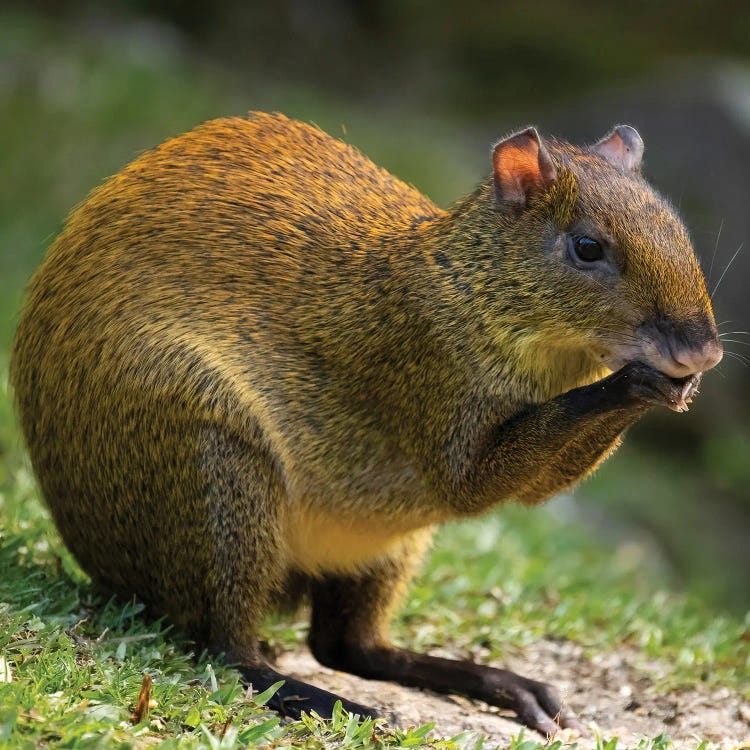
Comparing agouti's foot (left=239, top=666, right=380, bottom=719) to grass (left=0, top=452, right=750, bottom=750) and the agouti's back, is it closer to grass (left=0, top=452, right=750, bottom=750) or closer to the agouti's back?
grass (left=0, top=452, right=750, bottom=750)

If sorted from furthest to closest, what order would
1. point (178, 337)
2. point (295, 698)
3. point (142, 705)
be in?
point (178, 337), point (295, 698), point (142, 705)

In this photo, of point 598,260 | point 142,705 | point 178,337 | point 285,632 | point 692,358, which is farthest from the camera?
point 285,632

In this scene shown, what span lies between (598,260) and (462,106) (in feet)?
41.4

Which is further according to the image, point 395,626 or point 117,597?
point 395,626

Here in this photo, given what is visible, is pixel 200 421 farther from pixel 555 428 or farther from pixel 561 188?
pixel 561 188

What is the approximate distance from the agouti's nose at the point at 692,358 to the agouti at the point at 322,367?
0.05m

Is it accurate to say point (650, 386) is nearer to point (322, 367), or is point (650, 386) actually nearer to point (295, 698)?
point (322, 367)

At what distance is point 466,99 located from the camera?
16.4 meters

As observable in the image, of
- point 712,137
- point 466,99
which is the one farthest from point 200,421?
point 466,99

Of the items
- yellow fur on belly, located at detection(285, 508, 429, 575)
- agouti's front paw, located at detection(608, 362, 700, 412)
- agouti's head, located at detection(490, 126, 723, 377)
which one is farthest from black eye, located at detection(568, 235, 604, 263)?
yellow fur on belly, located at detection(285, 508, 429, 575)

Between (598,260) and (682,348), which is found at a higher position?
(598,260)

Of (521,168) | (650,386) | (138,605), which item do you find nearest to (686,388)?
(650,386)

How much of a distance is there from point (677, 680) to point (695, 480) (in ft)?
A: 19.4

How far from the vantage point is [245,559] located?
14.0 ft
